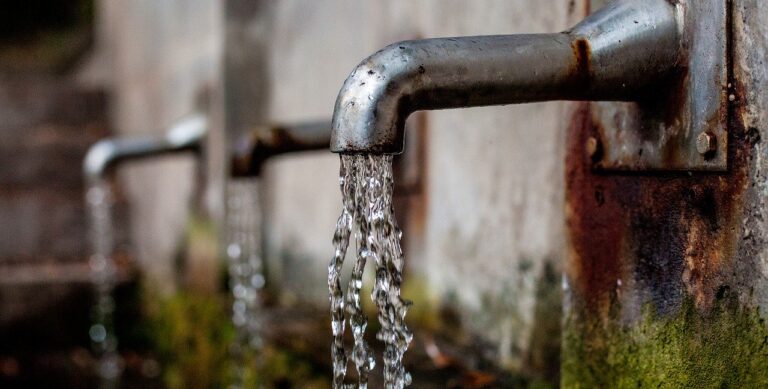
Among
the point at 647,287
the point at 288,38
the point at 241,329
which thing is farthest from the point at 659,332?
the point at 288,38

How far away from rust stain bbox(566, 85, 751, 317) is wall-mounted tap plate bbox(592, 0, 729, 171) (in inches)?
1.0

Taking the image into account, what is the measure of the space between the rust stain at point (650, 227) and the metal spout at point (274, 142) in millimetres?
942

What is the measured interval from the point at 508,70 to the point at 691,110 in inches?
12.2

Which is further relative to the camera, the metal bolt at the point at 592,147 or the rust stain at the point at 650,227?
the metal bolt at the point at 592,147

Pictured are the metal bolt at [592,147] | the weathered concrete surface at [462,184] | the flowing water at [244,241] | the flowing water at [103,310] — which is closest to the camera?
the metal bolt at [592,147]

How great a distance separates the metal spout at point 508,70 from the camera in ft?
4.19

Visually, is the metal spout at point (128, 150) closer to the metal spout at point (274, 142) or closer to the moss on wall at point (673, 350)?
the metal spout at point (274, 142)

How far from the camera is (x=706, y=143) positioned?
52.9 inches

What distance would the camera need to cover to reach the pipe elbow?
4.16ft

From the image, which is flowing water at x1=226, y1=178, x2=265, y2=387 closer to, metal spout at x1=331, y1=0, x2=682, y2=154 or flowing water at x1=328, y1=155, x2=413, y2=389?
flowing water at x1=328, y1=155, x2=413, y2=389

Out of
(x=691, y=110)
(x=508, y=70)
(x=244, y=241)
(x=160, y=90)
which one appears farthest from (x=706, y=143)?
(x=160, y=90)

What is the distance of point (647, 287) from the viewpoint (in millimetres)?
1524

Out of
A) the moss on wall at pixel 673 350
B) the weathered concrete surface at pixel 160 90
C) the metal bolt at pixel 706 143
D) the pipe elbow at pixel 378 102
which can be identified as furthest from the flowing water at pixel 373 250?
the weathered concrete surface at pixel 160 90

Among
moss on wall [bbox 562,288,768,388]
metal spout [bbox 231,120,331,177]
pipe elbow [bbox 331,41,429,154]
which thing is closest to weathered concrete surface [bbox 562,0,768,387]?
moss on wall [bbox 562,288,768,388]
